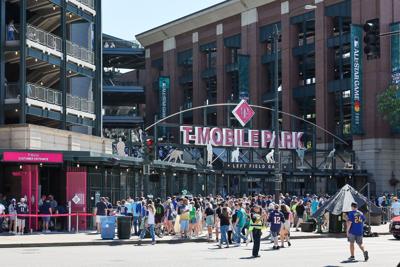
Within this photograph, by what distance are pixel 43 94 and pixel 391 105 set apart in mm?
27877

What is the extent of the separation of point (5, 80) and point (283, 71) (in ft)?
121

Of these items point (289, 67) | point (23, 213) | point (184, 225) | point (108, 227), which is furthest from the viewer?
point (289, 67)

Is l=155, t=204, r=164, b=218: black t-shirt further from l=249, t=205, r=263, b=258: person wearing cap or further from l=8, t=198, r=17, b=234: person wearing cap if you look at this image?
l=249, t=205, r=263, b=258: person wearing cap

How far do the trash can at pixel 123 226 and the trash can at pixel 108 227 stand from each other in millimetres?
285

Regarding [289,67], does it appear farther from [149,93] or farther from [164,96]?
[149,93]

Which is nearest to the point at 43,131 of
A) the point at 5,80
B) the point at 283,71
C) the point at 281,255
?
the point at 5,80

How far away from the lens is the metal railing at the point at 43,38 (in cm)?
4524

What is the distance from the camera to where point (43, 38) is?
4688 centimetres

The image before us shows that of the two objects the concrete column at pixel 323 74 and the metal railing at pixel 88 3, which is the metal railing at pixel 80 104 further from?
the concrete column at pixel 323 74

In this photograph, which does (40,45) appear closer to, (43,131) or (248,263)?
(43,131)

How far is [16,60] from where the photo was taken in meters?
46.3

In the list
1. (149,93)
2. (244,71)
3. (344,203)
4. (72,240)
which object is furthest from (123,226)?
(149,93)

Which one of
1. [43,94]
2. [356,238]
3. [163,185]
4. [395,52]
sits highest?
[395,52]

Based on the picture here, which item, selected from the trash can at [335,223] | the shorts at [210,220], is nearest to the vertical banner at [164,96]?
→ the trash can at [335,223]
